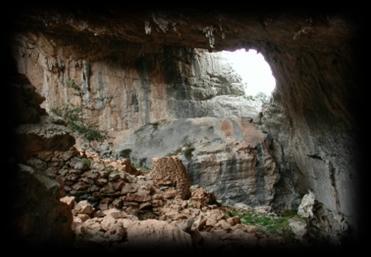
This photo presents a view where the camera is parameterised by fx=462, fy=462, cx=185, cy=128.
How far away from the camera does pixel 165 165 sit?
8.03 m

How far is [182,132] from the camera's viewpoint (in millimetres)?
12000

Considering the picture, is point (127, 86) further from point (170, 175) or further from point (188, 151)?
point (170, 175)

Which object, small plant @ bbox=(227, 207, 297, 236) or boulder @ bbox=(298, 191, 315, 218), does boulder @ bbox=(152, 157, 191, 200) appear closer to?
small plant @ bbox=(227, 207, 297, 236)

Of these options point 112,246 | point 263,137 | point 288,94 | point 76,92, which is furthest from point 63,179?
point 76,92

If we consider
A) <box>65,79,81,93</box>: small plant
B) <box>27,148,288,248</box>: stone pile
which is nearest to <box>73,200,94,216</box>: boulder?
<box>27,148,288,248</box>: stone pile

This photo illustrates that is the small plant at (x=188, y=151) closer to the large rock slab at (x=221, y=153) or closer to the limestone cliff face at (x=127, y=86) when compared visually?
the large rock slab at (x=221, y=153)

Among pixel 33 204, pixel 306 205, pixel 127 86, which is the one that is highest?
pixel 127 86

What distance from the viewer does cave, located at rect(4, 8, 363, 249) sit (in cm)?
488

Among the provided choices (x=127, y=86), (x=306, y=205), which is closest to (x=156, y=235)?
(x=306, y=205)

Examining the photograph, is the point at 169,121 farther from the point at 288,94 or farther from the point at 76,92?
the point at 288,94

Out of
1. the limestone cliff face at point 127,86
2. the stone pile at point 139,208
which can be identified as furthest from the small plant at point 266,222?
the limestone cliff face at point 127,86

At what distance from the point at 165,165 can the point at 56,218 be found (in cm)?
432

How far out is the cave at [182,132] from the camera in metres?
4.88

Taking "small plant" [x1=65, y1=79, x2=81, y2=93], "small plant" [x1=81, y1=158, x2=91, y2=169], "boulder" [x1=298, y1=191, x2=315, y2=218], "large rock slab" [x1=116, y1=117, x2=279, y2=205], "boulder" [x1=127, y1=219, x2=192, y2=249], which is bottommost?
"boulder" [x1=127, y1=219, x2=192, y2=249]
